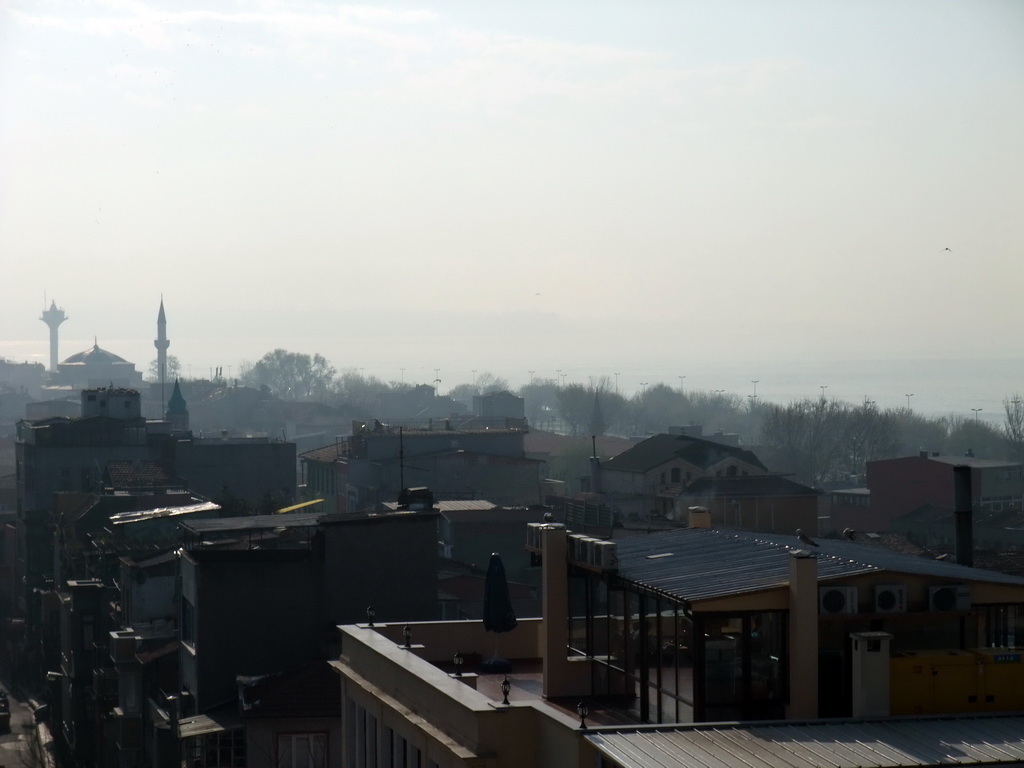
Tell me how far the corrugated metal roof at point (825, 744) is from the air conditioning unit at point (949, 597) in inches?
31.5

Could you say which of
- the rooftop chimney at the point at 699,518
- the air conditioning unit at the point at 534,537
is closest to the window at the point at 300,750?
the rooftop chimney at the point at 699,518

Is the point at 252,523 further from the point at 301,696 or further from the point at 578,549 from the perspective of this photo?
the point at 578,549

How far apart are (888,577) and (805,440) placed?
7969 centimetres

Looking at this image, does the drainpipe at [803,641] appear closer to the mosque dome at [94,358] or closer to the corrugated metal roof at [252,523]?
the corrugated metal roof at [252,523]

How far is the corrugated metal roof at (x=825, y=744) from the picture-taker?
24.8 ft

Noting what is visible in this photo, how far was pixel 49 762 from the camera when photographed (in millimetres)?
31125

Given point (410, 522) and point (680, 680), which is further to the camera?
point (410, 522)

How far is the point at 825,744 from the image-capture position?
7.94 m

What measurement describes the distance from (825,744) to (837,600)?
3.76 feet

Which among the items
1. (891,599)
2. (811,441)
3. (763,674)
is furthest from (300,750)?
(811,441)

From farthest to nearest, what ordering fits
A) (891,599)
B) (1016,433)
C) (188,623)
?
1. (1016,433)
2. (188,623)
3. (891,599)

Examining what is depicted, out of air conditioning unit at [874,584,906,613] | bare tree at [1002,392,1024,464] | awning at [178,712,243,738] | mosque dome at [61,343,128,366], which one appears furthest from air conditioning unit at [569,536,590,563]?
mosque dome at [61,343,128,366]

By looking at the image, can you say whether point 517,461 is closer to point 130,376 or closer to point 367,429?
point 367,429

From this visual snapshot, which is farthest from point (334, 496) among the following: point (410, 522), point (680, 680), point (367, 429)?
point (680, 680)
